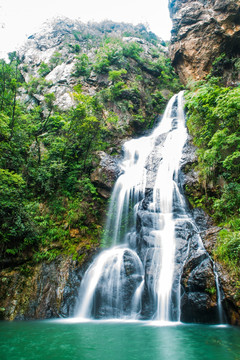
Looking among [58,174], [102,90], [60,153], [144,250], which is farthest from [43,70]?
[144,250]

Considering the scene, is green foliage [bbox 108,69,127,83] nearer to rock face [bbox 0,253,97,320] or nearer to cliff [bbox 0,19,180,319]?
cliff [bbox 0,19,180,319]

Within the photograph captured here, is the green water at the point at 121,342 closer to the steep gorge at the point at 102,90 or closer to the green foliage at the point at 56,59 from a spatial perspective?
the steep gorge at the point at 102,90

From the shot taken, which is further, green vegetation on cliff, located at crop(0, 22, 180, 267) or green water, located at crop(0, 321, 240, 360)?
green vegetation on cliff, located at crop(0, 22, 180, 267)

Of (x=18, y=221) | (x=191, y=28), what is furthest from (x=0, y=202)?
(x=191, y=28)

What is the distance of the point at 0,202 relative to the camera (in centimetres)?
819

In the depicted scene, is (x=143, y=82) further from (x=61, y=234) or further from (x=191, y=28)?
(x=61, y=234)

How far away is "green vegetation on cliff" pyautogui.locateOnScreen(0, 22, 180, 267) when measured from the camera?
892cm

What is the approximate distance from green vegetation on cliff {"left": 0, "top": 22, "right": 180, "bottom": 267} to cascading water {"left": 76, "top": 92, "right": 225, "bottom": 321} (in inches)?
46.2

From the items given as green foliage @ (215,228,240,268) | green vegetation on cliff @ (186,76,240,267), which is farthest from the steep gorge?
green vegetation on cliff @ (186,76,240,267)

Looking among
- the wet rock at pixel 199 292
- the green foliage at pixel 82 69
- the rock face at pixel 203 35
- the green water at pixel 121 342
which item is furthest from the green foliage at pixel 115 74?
the green water at pixel 121 342

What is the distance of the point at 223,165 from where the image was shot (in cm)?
776

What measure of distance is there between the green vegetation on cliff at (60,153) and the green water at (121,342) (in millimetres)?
3580

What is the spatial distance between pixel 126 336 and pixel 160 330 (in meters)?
1.00

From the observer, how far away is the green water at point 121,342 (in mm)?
3928
